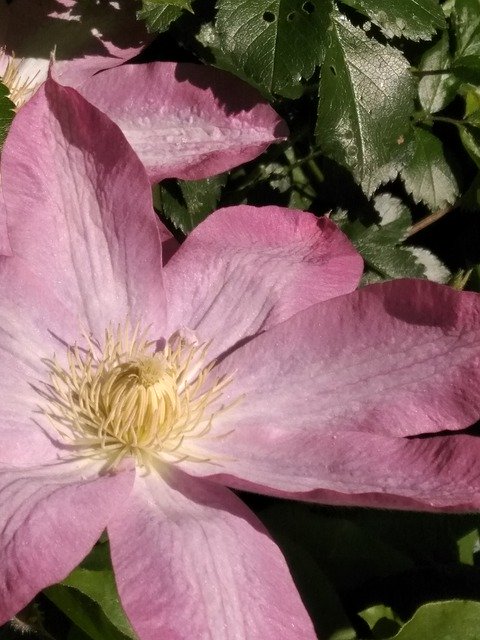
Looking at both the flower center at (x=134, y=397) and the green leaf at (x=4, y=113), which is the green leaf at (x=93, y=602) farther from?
the green leaf at (x=4, y=113)

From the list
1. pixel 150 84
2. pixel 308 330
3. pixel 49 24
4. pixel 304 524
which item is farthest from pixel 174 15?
pixel 304 524

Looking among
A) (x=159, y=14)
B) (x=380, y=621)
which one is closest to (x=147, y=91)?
(x=159, y=14)

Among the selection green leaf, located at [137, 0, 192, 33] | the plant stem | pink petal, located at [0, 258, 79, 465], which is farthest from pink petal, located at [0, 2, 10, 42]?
the plant stem

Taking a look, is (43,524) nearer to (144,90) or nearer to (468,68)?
(144,90)

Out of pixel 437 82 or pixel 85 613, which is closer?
pixel 85 613

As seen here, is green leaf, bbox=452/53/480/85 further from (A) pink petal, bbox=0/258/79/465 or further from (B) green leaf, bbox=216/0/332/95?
(A) pink petal, bbox=0/258/79/465

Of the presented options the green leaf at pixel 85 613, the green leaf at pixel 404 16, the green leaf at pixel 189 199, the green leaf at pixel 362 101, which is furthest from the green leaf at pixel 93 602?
the green leaf at pixel 404 16
